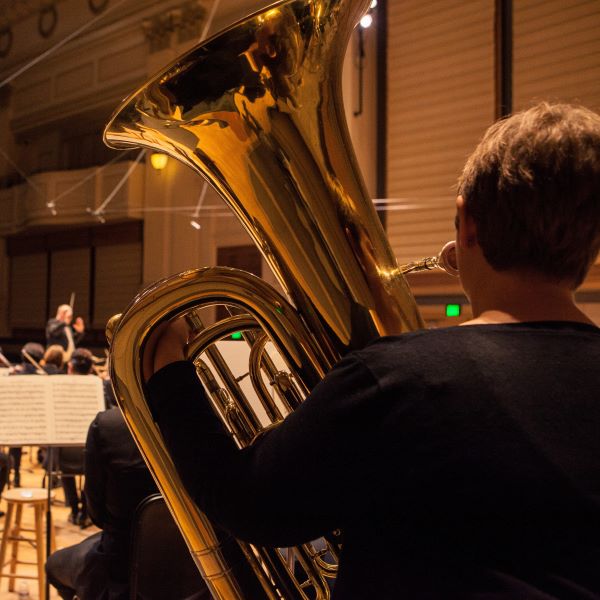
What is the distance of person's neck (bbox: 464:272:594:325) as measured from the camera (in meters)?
0.64

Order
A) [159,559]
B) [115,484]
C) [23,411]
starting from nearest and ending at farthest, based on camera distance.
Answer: [159,559] < [115,484] < [23,411]

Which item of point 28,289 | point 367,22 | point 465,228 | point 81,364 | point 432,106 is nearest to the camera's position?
point 465,228

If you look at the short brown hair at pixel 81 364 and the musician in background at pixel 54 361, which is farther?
the musician in background at pixel 54 361

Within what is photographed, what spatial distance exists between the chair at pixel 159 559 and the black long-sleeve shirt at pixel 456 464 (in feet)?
3.42

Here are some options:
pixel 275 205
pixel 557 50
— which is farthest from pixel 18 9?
pixel 275 205

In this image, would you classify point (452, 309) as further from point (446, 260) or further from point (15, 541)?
point (446, 260)

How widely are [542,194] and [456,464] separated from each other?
0.27 metres

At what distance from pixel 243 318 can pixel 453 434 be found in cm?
35

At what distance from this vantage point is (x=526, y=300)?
640 millimetres

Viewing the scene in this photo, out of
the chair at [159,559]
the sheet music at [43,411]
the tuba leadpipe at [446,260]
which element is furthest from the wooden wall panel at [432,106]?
the tuba leadpipe at [446,260]

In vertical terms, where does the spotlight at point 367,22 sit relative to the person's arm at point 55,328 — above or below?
above

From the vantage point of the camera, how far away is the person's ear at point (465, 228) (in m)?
0.66

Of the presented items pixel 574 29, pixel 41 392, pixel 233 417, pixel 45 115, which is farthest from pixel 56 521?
pixel 45 115

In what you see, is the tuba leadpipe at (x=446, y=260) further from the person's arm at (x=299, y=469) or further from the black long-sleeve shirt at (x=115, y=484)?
the black long-sleeve shirt at (x=115, y=484)
